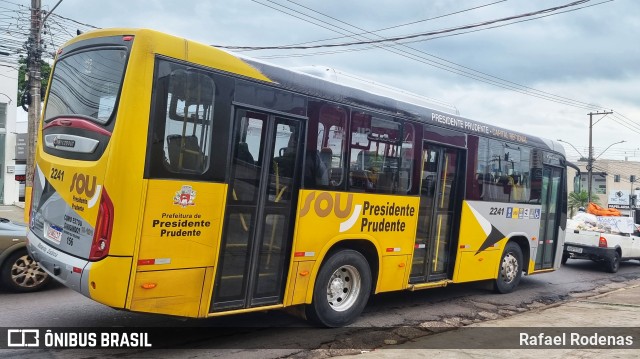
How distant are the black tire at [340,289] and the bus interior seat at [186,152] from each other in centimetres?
226

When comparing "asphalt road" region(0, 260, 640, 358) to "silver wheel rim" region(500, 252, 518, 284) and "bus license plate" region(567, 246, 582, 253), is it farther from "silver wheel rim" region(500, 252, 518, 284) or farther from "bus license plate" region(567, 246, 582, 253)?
"bus license plate" region(567, 246, 582, 253)

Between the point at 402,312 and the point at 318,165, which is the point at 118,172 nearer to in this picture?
the point at 318,165

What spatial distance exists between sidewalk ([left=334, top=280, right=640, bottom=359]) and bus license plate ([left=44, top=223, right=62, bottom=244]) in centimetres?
324

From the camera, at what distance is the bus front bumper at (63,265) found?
4.99m

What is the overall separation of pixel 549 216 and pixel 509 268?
174 centimetres

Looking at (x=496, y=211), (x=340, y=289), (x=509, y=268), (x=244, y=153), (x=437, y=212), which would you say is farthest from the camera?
(x=509, y=268)

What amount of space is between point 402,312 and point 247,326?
262cm

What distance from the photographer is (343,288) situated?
7.17 metres

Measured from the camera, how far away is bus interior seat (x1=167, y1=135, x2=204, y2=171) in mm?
5168

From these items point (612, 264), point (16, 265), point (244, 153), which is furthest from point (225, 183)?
point (612, 264)

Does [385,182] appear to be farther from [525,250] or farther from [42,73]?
[42,73]

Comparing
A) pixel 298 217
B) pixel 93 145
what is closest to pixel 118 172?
pixel 93 145

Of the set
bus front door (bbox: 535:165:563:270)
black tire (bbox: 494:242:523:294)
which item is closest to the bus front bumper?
black tire (bbox: 494:242:523:294)

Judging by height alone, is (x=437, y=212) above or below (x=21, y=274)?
above
